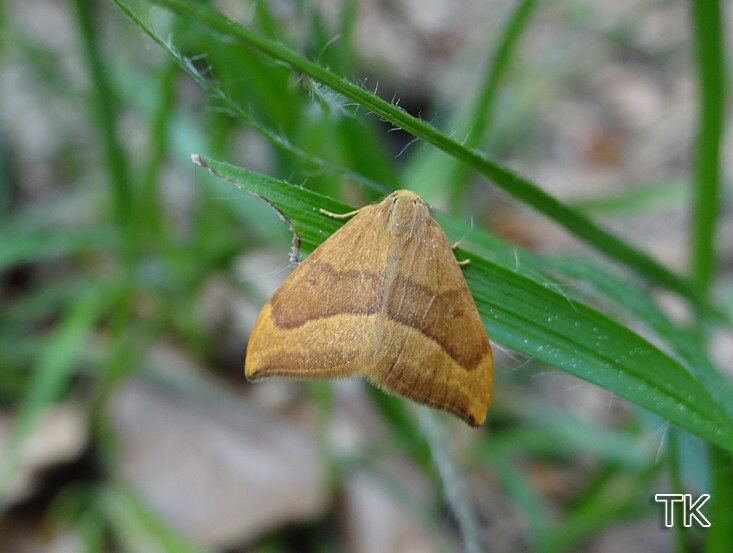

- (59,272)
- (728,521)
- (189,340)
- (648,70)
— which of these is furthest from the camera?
(648,70)

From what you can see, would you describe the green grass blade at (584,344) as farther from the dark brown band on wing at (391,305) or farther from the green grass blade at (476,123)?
the green grass blade at (476,123)

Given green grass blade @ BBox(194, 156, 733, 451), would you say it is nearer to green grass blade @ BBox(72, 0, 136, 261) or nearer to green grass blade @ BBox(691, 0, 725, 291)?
green grass blade @ BBox(691, 0, 725, 291)

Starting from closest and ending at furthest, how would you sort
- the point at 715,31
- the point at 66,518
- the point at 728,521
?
the point at 728,521
the point at 715,31
the point at 66,518

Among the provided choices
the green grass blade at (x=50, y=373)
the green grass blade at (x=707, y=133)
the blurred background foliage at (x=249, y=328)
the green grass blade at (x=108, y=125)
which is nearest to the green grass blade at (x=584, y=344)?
the blurred background foliage at (x=249, y=328)

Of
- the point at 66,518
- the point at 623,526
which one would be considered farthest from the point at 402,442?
the point at 66,518

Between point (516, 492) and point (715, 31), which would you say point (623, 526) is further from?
point (715, 31)
